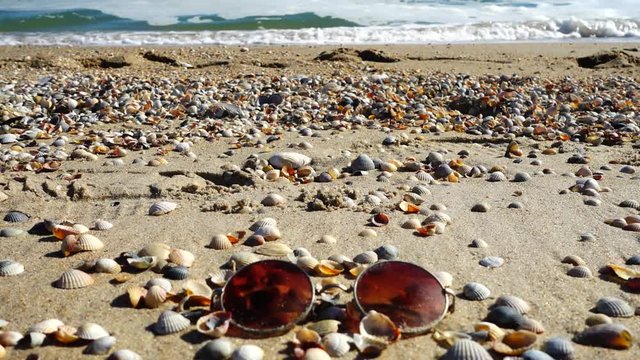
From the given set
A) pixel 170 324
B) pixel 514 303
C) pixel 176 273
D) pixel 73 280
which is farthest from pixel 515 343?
pixel 73 280

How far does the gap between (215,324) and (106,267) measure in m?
0.69

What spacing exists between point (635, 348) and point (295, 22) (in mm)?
14709

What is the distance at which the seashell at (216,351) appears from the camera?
Answer: 1822mm

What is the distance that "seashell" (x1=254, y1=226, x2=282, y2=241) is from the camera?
2840 mm

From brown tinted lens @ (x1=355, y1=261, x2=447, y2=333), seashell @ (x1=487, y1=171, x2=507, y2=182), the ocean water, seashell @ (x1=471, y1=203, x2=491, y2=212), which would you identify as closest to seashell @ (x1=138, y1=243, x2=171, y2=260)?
brown tinted lens @ (x1=355, y1=261, x2=447, y2=333)

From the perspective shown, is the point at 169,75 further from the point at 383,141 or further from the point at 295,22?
the point at 295,22

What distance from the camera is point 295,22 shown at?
1580 centimetres

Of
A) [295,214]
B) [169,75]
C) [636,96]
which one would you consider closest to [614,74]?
[636,96]

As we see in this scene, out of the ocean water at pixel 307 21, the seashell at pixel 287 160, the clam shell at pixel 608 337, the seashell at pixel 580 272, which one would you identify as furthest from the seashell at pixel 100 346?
the ocean water at pixel 307 21

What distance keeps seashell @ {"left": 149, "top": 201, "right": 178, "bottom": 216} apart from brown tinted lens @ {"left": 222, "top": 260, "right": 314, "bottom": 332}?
4.29ft

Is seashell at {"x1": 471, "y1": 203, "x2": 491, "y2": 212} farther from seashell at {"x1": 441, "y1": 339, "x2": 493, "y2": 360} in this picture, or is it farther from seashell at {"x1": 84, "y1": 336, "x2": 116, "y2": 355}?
seashell at {"x1": 84, "y1": 336, "x2": 116, "y2": 355}

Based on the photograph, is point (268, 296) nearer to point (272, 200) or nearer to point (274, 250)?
point (274, 250)

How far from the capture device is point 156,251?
254cm

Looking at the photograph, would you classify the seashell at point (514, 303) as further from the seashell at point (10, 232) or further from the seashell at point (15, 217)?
the seashell at point (15, 217)
